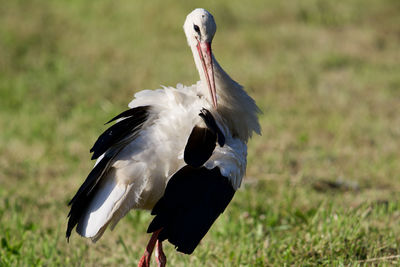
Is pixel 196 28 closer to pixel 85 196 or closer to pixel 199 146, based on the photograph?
pixel 199 146

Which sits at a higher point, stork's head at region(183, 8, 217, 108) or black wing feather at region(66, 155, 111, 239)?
stork's head at region(183, 8, 217, 108)

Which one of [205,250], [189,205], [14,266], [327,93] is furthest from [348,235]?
[327,93]

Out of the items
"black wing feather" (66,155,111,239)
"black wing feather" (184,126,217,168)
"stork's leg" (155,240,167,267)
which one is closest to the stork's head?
"black wing feather" (184,126,217,168)

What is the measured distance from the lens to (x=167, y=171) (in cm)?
277

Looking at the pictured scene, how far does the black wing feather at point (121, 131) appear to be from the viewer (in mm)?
2844

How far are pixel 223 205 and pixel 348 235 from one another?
0.93 m

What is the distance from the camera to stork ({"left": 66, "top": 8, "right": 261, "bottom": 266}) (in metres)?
2.66

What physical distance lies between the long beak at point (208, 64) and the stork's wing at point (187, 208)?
1.69 ft

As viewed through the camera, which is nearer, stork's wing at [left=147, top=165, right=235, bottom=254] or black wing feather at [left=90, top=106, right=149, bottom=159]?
stork's wing at [left=147, top=165, right=235, bottom=254]

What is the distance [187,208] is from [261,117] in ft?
13.4

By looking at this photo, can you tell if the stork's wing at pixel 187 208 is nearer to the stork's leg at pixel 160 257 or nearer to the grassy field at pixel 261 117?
the stork's leg at pixel 160 257

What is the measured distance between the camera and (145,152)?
2.78 meters

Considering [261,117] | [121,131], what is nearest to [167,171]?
[121,131]

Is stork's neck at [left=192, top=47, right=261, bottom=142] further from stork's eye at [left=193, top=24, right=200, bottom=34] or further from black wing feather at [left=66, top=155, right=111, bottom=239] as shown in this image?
black wing feather at [left=66, top=155, right=111, bottom=239]
